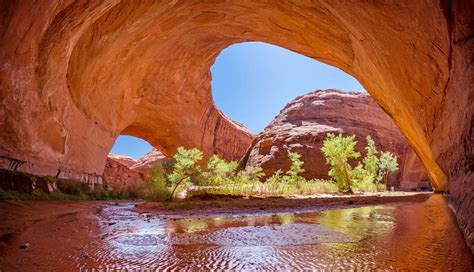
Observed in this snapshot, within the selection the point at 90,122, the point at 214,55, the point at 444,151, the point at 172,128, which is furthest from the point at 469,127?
the point at 172,128

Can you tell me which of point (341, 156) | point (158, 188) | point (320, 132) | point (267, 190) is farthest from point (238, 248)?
point (320, 132)

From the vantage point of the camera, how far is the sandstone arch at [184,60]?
13.7 ft

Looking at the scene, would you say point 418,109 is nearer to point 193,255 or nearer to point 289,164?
point 193,255

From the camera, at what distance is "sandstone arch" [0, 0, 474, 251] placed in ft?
13.7

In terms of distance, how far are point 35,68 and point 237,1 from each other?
6.47 meters

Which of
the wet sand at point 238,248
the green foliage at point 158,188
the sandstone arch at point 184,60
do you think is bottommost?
the green foliage at point 158,188

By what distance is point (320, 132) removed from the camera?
83.2ft

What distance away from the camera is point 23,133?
757 cm

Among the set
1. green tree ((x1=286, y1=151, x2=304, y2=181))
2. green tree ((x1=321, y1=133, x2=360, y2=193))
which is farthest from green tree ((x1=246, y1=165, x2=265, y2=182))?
green tree ((x1=321, y1=133, x2=360, y2=193))

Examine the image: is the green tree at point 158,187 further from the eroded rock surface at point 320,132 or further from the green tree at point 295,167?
the eroded rock surface at point 320,132

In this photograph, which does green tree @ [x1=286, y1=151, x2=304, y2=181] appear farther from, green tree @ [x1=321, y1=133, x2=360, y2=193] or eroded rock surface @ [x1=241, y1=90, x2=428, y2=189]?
eroded rock surface @ [x1=241, y1=90, x2=428, y2=189]

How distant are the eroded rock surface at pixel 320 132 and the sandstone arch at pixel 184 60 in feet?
35.6

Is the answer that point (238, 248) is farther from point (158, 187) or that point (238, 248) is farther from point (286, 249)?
point (158, 187)

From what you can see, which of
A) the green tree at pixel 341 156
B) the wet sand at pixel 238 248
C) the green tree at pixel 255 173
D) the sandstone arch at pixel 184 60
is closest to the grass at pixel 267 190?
the green tree at pixel 341 156
